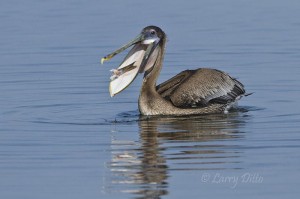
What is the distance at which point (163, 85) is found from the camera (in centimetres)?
1320

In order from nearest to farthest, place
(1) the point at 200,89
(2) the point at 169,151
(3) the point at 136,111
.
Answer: (2) the point at 169,151
(1) the point at 200,89
(3) the point at 136,111

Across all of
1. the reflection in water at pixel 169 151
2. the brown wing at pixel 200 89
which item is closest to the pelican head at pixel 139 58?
the brown wing at pixel 200 89

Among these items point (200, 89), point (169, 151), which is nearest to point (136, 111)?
point (200, 89)

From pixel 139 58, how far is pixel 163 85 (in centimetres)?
51

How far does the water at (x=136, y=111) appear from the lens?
9328mm

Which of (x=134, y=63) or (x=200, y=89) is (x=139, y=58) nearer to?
(x=134, y=63)

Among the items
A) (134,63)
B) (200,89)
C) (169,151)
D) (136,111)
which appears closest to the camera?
(169,151)

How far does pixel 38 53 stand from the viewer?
16609mm

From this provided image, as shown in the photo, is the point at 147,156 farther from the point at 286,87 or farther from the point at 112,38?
the point at 112,38

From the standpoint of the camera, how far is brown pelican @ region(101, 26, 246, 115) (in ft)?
41.7

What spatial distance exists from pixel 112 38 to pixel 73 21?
1822 millimetres

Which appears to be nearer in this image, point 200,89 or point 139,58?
point 139,58

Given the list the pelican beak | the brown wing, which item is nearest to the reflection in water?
the brown wing

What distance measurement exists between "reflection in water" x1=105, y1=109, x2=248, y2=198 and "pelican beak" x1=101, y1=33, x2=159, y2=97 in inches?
17.8
